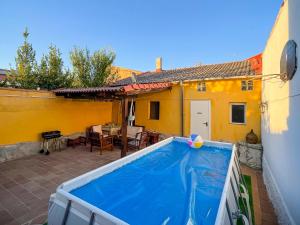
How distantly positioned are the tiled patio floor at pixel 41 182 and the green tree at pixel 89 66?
7640 mm

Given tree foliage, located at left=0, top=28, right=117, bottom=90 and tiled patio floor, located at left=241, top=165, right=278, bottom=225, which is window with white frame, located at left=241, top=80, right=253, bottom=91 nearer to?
tiled patio floor, located at left=241, top=165, right=278, bottom=225

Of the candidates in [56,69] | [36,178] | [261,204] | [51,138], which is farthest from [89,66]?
[261,204]

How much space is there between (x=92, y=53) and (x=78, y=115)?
22.6ft

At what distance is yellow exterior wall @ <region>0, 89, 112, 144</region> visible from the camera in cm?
724

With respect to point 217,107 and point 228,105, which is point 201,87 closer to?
point 217,107

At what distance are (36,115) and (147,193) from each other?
802cm

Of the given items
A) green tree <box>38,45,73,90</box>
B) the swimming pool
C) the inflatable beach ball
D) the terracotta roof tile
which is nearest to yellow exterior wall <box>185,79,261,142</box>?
the terracotta roof tile

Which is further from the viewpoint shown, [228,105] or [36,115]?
[228,105]

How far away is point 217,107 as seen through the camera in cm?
885

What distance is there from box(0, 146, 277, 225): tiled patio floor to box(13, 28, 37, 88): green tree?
7.72m

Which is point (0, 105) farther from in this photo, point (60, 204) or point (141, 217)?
point (141, 217)

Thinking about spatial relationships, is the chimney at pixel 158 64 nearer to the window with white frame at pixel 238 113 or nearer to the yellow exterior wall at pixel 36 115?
the yellow exterior wall at pixel 36 115

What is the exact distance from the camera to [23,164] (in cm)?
677

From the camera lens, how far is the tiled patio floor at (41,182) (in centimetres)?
376
